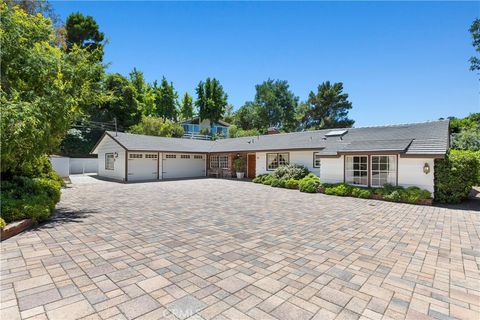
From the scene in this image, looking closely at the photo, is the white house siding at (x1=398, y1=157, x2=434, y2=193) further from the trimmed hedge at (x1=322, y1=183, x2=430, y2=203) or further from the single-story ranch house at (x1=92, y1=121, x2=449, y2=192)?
the trimmed hedge at (x1=322, y1=183, x2=430, y2=203)

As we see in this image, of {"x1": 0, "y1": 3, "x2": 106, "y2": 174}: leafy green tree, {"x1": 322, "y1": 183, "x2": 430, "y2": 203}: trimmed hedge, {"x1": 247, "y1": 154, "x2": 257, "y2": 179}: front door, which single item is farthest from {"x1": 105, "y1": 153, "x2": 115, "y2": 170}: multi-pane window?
{"x1": 322, "y1": 183, "x2": 430, "y2": 203}: trimmed hedge

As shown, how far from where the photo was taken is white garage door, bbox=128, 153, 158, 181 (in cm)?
1888

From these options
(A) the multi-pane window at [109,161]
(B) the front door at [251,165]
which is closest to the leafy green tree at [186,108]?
(A) the multi-pane window at [109,161]

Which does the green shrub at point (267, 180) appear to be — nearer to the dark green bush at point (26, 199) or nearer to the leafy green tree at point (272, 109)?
the dark green bush at point (26, 199)

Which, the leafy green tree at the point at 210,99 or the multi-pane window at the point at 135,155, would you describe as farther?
the leafy green tree at the point at 210,99

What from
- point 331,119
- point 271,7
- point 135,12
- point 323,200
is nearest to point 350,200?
point 323,200

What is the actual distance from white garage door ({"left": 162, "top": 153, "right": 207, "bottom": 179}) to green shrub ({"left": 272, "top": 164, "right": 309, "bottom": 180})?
8.80 metres

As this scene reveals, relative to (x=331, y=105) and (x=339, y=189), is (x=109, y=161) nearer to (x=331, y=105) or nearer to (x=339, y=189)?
(x=339, y=189)

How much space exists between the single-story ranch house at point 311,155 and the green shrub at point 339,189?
73 centimetres

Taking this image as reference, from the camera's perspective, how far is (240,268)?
3.98 metres

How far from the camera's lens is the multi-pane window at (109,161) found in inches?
808

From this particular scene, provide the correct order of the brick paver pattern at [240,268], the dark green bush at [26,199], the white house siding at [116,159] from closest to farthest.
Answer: the brick paver pattern at [240,268], the dark green bush at [26,199], the white house siding at [116,159]

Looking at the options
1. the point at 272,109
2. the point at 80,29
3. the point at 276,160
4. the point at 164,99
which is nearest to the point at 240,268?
the point at 276,160

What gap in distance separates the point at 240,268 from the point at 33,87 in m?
7.36
